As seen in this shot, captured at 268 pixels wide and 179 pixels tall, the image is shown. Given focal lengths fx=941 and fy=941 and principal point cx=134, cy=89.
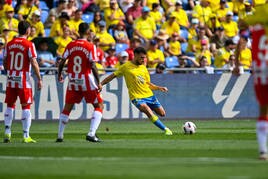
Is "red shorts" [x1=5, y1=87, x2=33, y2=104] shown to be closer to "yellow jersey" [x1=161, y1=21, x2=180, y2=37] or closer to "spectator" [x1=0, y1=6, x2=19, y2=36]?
"spectator" [x1=0, y1=6, x2=19, y2=36]

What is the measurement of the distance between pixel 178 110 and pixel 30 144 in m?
9.89

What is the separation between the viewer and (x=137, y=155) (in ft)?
49.1

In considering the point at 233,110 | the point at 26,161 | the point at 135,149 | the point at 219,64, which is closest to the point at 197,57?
the point at 219,64

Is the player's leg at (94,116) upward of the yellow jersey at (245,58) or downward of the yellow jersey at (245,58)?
downward

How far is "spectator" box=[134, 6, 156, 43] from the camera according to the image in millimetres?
29734

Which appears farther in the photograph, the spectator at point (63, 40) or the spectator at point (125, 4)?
the spectator at point (125, 4)

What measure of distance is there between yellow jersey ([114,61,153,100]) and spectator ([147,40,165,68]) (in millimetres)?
6891

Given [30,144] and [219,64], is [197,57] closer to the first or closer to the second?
[219,64]

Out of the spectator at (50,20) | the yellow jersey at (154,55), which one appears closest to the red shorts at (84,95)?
the yellow jersey at (154,55)

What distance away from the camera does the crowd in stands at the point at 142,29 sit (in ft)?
91.8

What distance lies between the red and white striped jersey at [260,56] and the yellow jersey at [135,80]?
26.4 feet

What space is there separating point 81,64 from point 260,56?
18.5ft

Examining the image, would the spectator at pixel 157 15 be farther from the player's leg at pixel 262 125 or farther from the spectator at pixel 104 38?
the player's leg at pixel 262 125

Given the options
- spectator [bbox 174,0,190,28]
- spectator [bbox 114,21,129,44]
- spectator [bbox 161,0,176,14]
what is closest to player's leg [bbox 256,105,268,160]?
spectator [bbox 114,21,129,44]
